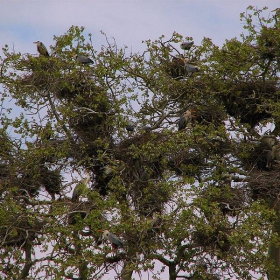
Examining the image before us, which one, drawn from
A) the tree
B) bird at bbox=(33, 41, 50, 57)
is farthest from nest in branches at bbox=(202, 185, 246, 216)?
bird at bbox=(33, 41, 50, 57)

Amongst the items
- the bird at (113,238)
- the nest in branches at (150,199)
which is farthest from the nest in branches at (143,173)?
the bird at (113,238)

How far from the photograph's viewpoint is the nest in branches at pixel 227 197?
620 inches

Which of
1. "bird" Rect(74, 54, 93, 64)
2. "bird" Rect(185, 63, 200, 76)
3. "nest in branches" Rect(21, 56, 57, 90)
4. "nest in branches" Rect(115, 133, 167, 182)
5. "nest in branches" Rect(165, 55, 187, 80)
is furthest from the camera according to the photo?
"nest in branches" Rect(165, 55, 187, 80)

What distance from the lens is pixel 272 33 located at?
17250 mm

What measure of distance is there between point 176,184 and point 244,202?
1.49 m

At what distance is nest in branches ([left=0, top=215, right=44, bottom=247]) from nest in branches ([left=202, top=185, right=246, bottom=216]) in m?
3.45

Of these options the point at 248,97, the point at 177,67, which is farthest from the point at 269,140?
the point at 177,67

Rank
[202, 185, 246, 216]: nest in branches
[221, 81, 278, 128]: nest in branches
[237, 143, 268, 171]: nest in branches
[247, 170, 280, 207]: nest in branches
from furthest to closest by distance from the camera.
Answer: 1. [237, 143, 268, 171]: nest in branches
2. [221, 81, 278, 128]: nest in branches
3. [247, 170, 280, 207]: nest in branches
4. [202, 185, 246, 216]: nest in branches

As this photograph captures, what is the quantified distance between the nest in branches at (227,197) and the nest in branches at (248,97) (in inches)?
90.6

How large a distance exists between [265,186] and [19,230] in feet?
17.1

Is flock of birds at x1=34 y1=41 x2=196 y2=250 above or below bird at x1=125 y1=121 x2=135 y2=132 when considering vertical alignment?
above

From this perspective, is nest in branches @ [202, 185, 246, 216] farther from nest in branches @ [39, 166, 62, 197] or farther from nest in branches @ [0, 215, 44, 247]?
nest in branches @ [39, 166, 62, 197]

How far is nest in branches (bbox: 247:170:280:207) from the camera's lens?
1638 cm

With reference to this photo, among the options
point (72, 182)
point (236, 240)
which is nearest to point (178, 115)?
point (72, 182)
